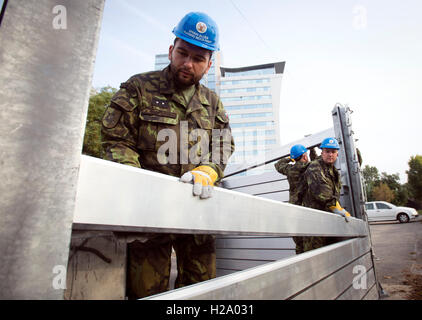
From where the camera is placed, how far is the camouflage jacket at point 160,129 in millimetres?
1507

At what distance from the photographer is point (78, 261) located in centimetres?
92

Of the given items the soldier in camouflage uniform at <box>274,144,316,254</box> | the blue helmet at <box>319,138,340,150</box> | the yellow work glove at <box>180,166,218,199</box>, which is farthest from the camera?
the soldier in camouflage uniform at <box>274,144,316,254</box>

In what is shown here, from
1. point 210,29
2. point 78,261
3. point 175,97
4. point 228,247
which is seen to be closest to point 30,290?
point 78,261

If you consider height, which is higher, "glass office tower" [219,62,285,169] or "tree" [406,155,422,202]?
"glass office tower" [219,62,285,169]

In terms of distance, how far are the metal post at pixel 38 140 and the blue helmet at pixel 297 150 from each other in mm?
4652

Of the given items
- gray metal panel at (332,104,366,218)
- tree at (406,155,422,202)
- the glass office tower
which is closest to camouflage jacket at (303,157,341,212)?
gray metal panel at (332,104,366,218)

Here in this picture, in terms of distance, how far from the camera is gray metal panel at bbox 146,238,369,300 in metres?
0.71

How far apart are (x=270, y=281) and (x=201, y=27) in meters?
1.56

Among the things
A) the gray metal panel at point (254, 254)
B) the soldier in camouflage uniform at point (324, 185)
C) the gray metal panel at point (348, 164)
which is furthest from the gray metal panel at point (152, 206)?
the gray metal panel at point (254, 254)

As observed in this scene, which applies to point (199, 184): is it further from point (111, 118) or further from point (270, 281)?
point (111, 118)

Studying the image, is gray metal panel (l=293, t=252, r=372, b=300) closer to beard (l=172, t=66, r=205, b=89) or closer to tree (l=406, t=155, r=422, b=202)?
beard (l=172, t=66, r=205, b=89)

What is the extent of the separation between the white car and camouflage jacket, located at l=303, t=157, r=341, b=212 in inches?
521

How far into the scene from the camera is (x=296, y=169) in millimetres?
4438
